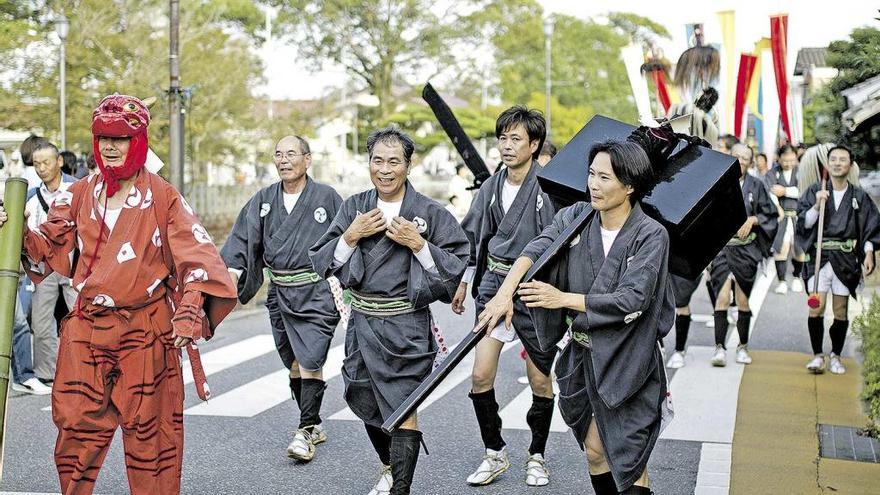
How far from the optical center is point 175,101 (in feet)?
45.0

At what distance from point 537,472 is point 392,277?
1424 mm

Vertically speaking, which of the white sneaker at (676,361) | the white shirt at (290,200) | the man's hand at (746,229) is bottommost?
the white sneaker at (676,361)

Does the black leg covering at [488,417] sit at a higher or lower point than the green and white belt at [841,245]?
lower

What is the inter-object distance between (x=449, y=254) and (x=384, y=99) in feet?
105

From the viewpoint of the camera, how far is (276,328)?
651cm

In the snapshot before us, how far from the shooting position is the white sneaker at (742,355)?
9.05m

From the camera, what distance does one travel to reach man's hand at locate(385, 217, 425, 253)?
500cm

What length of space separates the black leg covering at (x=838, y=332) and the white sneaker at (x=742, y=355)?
0.74 metres

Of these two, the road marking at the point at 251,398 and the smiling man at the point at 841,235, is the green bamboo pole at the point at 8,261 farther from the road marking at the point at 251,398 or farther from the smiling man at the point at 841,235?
the smiling man at the point at 841,235

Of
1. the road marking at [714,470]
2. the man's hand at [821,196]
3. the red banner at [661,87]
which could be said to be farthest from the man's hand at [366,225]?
the red banner at [661,87]

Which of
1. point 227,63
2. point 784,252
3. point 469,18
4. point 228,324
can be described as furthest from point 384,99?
point 228,324

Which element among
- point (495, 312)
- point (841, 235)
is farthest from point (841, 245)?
point (495, 312)

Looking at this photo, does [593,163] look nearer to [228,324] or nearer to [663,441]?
[663,441]

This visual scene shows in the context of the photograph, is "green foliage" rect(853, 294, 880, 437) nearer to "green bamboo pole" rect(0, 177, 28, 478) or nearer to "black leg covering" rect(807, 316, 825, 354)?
"black leg covering" rect(807, 316, 825, 354)
